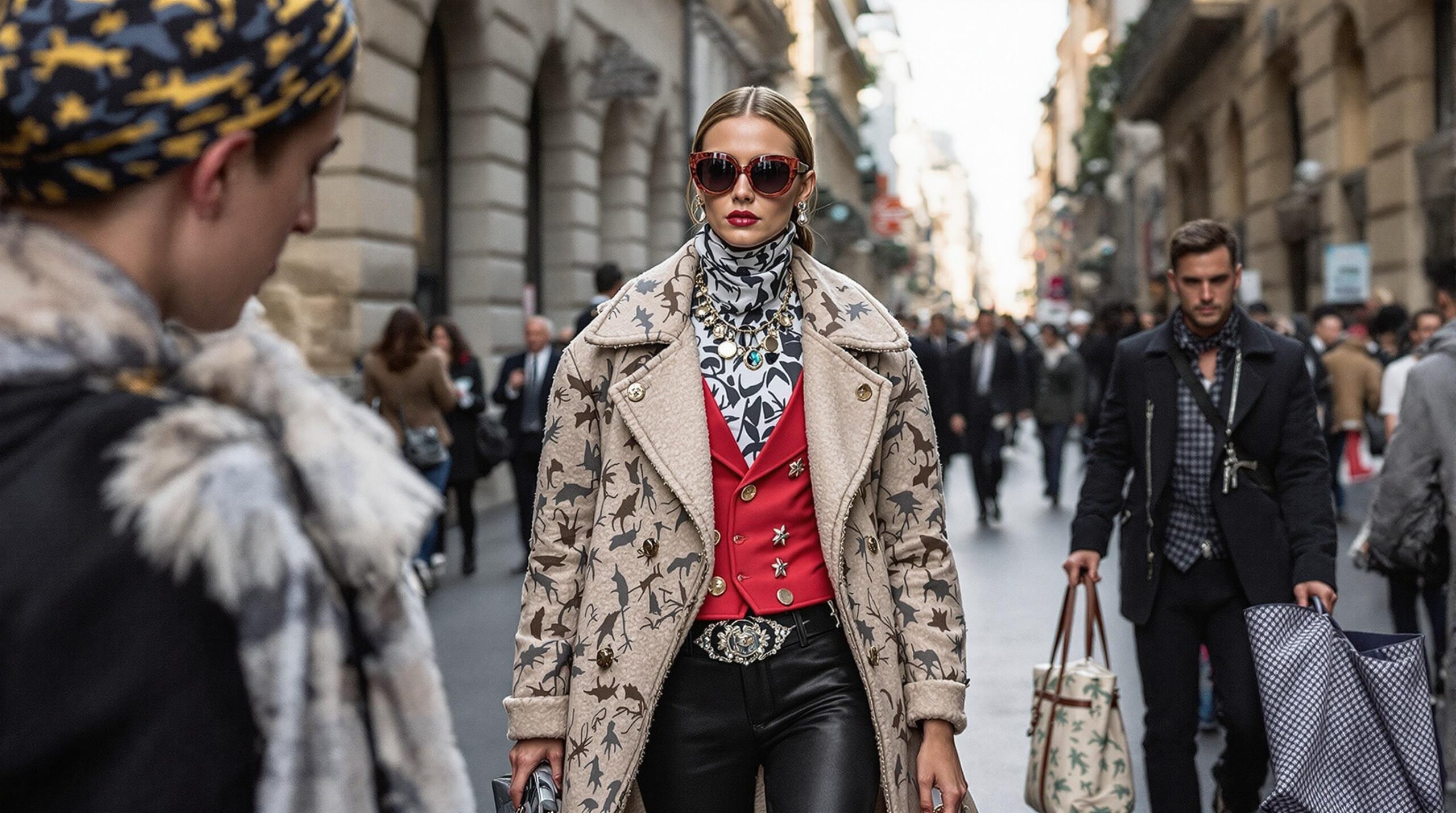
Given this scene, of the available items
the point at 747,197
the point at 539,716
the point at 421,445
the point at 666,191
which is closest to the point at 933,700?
the point at 539,716

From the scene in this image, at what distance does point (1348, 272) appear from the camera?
53.5 feet

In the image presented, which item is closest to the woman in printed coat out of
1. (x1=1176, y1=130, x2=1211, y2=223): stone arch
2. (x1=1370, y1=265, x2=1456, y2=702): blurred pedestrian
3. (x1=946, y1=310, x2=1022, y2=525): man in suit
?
(x1=1370, y1=265, x2=1456, y2=702): blurred pedestrian

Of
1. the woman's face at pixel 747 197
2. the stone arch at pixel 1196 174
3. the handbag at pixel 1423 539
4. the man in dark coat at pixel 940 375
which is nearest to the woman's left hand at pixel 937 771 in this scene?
the woman's face at pixel 747 197

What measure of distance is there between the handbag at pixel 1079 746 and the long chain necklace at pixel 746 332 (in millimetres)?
1719

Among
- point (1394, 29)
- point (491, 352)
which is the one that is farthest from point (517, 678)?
point (1394, 29)

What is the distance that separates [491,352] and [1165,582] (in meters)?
12.2

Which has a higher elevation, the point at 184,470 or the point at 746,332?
the point at 746,332

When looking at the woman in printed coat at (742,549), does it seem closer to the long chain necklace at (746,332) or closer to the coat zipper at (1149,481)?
the long chain necklace at (746,332)

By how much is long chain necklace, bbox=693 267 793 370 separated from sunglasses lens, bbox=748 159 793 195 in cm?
19

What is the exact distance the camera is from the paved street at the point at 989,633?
20.4 ft

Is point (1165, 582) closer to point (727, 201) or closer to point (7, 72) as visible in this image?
point (727, 201)

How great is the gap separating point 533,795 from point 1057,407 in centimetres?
1364

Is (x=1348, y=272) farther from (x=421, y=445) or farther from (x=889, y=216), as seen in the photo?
(x=889, y=216)

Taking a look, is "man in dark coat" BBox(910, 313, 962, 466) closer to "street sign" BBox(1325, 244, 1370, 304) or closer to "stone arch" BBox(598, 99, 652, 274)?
"street sign" BBox(1325, 244, 1370, 304)
